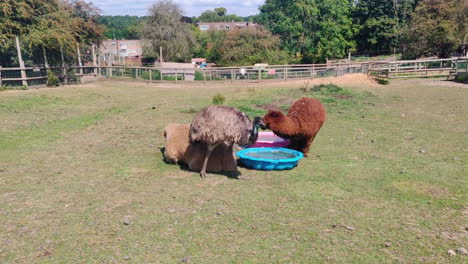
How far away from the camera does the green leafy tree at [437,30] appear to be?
29938 mm

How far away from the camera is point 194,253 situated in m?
3.53

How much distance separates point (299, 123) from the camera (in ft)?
21.5

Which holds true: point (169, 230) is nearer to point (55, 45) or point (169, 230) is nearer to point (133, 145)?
point (133, 145)

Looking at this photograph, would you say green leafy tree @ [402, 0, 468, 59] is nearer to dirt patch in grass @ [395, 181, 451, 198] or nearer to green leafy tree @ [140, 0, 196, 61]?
green leafy tree @ [140, 0, 196, 61]

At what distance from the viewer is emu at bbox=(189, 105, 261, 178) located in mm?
5367

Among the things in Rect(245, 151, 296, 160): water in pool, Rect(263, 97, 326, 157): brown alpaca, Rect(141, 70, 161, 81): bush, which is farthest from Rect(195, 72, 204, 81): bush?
Rect(245, 151, 296, 160): water in pool

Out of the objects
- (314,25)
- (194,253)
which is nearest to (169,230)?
(194,253)

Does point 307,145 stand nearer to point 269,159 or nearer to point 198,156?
point 269,159

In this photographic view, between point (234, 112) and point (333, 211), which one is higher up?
point (234, 112)

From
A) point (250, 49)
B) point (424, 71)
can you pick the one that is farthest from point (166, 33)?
point (424, 71)

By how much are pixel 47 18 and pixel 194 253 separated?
2088 cm

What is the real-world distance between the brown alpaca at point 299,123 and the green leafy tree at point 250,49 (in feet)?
111

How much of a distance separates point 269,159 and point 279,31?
48.0m

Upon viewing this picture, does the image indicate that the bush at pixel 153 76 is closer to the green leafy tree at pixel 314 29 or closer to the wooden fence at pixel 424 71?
the wooden fence at pixel 424 71
